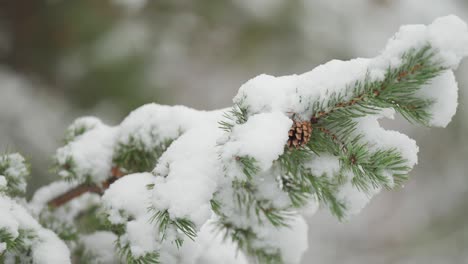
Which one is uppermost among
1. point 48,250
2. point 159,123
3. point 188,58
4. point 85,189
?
point 188,58

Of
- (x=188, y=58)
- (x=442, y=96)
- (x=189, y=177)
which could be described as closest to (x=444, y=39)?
(x=442, y=96)

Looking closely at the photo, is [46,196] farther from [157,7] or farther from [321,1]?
[321,1]

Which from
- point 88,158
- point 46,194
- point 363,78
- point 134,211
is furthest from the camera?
point 46,194

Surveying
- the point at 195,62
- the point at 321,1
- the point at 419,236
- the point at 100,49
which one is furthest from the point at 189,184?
the point at 419,236

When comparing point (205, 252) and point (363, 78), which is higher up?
point (363, 78)

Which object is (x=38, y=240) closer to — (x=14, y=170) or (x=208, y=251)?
(x=14, y=170)

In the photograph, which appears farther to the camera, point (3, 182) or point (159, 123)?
point (159, 123)

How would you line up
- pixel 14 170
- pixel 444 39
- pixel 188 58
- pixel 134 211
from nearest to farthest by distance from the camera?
pixel 444 39, pixel 134 211, pixel 14 170, pixel 188 58
